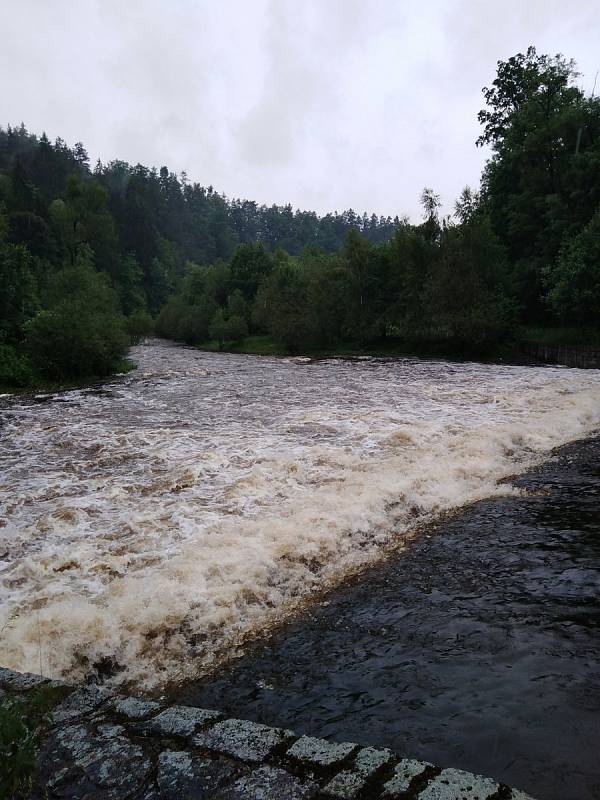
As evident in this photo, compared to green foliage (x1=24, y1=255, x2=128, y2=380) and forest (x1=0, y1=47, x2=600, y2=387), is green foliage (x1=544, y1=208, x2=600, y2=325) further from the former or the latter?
green foliage (x1=24, y1=255, x2=128, y2=380)

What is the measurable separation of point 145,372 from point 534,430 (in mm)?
26031

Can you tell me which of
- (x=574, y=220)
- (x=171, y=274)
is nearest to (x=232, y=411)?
(x=574, y=220)

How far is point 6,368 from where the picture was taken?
1014 inches

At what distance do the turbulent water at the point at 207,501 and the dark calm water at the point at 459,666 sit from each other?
2.38 feet

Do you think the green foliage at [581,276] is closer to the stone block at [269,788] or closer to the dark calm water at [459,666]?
the dark calm water at [459,666]

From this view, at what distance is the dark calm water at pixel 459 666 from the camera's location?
372 centimetres

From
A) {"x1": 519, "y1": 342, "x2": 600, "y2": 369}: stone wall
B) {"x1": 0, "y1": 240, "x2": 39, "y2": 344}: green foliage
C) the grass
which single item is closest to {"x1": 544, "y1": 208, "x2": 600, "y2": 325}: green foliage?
{"x1": 519, "y1": 342, "x2": 600, "y2": 369}: stone wall

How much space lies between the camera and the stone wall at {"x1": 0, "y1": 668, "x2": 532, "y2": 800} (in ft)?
9.59

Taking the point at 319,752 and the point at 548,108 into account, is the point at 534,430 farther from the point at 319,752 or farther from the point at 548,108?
the point at 548,108

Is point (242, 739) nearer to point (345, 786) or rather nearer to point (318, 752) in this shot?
point (318, 752)

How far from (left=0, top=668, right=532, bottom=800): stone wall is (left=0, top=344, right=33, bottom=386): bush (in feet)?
83.2

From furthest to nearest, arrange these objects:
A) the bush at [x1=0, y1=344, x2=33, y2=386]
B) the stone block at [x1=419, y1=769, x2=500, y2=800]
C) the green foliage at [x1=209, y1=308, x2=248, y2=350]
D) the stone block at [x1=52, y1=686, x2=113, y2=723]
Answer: the green foliage at [x1=209, y1=308, x2=248, y2=350] < the bush at [x1=0, y1=344, x2=33, y2=386] < the stone block at [x1=52, y1=686, x2=113, y2=723] < the stone block at [x1=419, y1=769, x2=500, y2=800]

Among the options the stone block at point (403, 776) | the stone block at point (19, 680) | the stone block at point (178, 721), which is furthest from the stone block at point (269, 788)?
the stone block at point (19, 680)

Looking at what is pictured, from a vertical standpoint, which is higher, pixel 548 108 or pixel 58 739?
pixel 548 108
